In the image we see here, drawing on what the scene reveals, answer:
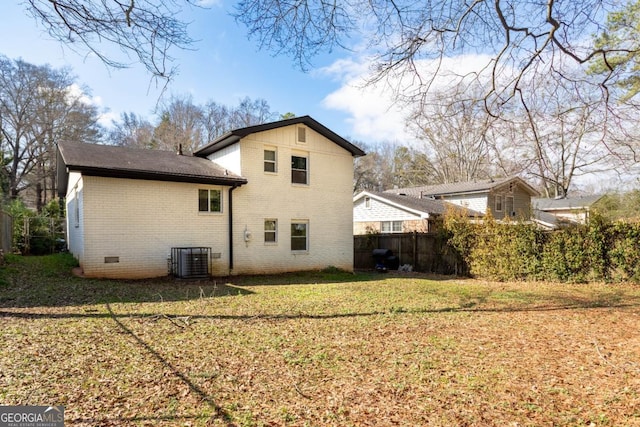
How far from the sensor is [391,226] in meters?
20.9

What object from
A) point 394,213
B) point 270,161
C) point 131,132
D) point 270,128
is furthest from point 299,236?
point 131,132

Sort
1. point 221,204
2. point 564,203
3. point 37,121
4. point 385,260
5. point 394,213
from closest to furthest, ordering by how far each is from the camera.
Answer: point 221,204
point 385,260
point 394,213
point 37,121
point 564,203

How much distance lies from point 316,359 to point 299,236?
9370 millimetres

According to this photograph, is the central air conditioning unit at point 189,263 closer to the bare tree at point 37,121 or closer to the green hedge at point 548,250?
the green hedge at point 548,250

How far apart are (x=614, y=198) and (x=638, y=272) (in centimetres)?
1722

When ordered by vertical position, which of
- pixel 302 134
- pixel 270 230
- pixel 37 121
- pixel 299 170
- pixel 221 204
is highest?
pixel 37 121

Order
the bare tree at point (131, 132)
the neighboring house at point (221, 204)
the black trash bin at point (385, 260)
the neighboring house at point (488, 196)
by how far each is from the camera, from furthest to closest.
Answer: the bare tree at point (131, 132) → the neighboring house at point (488, 196) → the black trash bin at point (385, 260) → the neighboring house at point (221, 204)

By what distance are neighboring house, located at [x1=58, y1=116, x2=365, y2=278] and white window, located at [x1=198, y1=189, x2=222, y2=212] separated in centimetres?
3

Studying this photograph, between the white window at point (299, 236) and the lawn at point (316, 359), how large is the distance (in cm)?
542

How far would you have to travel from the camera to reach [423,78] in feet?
19.7

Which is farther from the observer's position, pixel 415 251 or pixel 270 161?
pixel 415 251

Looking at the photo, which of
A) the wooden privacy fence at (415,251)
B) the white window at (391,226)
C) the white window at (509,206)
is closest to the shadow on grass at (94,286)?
the wooden privacy fence at (415,251)

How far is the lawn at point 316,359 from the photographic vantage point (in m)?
3.08

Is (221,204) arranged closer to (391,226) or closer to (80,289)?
(80,289)
